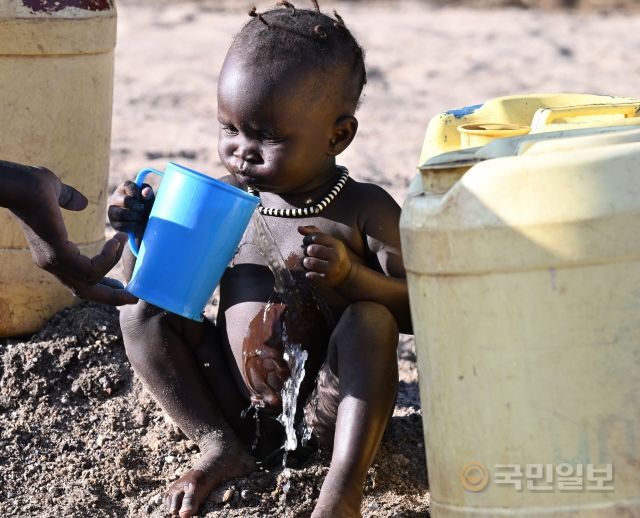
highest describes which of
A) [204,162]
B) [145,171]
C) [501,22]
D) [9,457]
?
[145,171]

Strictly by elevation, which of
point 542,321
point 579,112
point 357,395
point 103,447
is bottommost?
point 103,447

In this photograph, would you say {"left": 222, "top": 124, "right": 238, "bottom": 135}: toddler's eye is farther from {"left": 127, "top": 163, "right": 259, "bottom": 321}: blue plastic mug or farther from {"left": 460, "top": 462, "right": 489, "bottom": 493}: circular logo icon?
{"left": 460, "top": 462, "right": 489, "bottom": 493}: circular logo icon

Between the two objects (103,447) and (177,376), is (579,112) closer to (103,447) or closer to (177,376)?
(177,376)

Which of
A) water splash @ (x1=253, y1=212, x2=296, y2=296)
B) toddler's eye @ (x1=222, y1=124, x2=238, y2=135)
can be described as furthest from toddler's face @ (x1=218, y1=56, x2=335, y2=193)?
water splash @ (x1=253, y1=212, x2=296, y2=296)

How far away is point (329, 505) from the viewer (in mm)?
2100

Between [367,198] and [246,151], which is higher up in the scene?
[246,151]

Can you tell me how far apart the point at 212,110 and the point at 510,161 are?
474 cm

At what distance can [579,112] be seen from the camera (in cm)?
218

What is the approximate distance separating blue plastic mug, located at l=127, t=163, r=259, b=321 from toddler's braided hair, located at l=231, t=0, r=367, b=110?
0.36 meters

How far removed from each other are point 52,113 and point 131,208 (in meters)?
0.54

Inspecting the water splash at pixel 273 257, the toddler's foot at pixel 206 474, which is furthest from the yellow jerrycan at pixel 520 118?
the toddler's foot at pixel 206 474

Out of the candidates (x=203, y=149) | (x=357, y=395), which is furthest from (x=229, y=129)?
(x=203, y=149)

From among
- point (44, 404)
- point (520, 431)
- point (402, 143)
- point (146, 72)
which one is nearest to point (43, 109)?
point (44, 404)

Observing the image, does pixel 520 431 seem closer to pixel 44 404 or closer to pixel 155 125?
pixel 44 404
